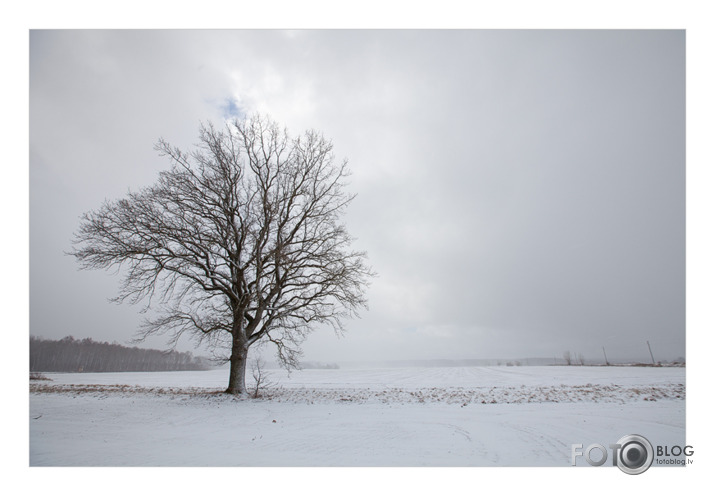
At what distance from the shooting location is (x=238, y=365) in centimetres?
1364

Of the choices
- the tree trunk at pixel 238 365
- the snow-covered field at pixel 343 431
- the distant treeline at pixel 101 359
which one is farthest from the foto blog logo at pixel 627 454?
the distant treeline at pixel 101 359

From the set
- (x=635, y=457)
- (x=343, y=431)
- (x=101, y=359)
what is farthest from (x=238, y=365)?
(x=101, y=359)

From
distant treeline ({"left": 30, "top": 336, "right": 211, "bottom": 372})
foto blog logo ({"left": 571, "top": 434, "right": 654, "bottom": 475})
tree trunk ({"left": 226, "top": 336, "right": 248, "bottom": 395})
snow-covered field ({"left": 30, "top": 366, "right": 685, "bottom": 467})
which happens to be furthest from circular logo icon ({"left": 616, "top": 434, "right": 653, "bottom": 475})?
distant treeline ({"left": 30, "top": 336, "right": 211, "bottom": 372})

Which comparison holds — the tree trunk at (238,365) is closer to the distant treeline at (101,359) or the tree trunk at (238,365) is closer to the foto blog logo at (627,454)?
the foto blog logo at (627,454)

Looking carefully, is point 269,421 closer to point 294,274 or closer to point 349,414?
point 349,414

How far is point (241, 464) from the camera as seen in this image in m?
5.47

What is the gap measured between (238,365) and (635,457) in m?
13.6

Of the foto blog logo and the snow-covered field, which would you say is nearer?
the snow-covered field

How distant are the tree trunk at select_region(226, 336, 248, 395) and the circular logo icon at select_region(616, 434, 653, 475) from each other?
1302 cm

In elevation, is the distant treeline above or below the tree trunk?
below

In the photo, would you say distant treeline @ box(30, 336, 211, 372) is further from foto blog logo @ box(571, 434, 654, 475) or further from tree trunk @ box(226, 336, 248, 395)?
foto blog logo @ box(571, 434, 654, 475)

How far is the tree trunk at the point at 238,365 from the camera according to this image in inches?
531

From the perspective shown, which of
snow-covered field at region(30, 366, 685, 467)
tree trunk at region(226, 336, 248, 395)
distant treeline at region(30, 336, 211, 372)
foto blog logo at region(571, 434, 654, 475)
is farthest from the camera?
distant treeline at region(30, 336, 211, 372)

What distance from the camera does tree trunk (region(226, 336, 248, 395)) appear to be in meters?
13.5
